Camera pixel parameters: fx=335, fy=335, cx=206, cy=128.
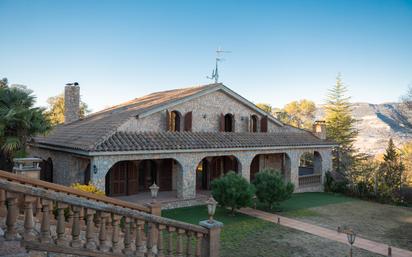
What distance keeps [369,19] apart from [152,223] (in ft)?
85.5

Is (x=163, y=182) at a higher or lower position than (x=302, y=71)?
lower

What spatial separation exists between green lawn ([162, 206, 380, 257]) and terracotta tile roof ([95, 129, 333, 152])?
3509mm

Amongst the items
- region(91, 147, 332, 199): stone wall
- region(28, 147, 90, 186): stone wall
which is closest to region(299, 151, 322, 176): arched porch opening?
region(91, 147, 332, 199): stone wall

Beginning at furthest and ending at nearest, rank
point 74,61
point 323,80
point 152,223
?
point 323,80 → point 74,61 → point 152,223

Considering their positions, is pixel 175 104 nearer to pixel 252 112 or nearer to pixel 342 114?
pixel 252 112

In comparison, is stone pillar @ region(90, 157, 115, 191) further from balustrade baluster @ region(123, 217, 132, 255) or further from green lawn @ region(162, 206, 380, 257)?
balustrade baluster @ region(123, 217, 132, 255)

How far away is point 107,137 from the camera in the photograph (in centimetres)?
1484

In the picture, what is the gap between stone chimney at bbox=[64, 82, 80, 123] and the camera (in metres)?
20.9

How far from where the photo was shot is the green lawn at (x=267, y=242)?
1040 centimetres

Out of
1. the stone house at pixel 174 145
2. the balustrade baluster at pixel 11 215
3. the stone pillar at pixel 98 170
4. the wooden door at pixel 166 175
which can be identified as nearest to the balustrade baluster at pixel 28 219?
the balustrade baluster at pixel 11 215

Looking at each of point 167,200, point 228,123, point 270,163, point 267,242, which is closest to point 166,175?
point 167,200

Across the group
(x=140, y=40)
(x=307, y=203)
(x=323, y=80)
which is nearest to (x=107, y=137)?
(x=307, y=203)

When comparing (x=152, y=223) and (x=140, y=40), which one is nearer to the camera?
(x=152, y=223)

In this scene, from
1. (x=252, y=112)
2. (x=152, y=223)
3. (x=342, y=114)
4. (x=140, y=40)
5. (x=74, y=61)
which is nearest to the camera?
(x=152, y=223)
